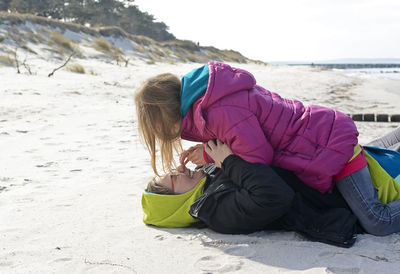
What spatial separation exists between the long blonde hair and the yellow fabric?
1.20m

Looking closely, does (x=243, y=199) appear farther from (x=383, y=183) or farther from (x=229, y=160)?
(x=383, y=183)

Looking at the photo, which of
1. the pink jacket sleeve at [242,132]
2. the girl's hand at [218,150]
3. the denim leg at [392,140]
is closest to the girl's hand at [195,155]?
the girl's hand at [218,150]

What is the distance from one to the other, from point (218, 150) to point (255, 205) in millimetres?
396

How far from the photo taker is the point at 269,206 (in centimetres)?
233

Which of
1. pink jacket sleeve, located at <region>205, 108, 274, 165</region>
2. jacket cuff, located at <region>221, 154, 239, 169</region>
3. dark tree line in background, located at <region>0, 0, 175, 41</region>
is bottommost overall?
jacket cuff, located at <region>221, 154, 239, 169</region>

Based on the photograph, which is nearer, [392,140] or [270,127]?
[270,127]

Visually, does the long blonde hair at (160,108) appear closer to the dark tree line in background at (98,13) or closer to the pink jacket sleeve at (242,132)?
the pink jacket sleeve at (242,132)

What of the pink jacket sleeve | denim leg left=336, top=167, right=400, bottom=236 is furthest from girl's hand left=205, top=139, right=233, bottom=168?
denim leg left=336, top=167, right=400, bottom=236

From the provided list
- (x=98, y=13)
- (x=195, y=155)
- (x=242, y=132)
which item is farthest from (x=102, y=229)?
(x=98, y=13)

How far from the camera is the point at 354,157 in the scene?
2438 millimetres

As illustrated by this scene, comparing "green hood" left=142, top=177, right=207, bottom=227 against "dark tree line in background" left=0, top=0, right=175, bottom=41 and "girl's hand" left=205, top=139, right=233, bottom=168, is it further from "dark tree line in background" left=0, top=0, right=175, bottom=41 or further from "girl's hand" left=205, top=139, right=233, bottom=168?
"dark tree line in background" left=0, top=0, right=175, bottom=41

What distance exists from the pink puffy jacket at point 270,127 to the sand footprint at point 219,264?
549 millimetres

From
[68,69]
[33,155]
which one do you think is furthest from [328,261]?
[68,69]

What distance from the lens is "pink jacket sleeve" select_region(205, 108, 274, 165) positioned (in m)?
2.25
